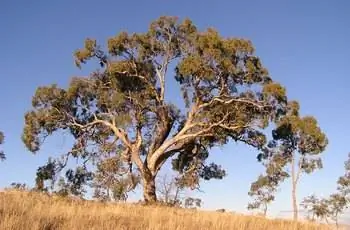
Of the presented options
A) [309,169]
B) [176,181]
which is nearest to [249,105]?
[176,181]

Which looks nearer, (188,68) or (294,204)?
(188,68)

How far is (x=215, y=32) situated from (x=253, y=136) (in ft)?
20.5

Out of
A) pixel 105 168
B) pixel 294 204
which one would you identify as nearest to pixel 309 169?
pixel 294 204

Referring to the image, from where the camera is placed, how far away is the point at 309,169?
122ft

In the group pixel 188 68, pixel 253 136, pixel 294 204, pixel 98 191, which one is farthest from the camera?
pixel 294 204

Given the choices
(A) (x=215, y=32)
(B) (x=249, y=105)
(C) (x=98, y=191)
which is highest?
(A) (x=215, y=32)

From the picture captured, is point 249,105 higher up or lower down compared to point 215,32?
lower down

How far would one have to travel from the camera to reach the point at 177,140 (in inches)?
1043

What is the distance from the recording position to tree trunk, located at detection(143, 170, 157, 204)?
2631 cm

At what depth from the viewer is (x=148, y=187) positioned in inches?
1037

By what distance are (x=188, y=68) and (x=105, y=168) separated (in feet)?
25.4

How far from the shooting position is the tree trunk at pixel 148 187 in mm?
26312

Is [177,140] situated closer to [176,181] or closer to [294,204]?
[176,181]

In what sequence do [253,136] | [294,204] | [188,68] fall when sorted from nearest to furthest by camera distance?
[188,68], [253,136], [294,204]
